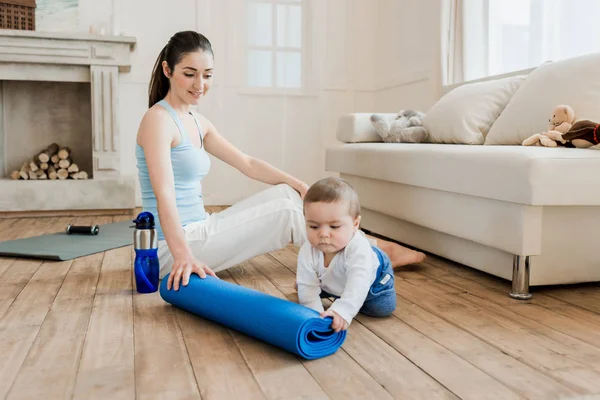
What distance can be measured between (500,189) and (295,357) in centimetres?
98

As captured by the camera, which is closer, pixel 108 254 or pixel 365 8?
pixel 108 254

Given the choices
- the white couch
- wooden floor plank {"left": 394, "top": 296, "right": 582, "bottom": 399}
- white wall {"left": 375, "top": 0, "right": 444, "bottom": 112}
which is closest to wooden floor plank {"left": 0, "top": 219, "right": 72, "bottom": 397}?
wooden floor plank {"left": 394, "top": 296, "right": 582, "bottom": 399}

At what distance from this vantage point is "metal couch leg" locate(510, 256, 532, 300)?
6.43 ft

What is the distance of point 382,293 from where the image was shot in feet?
5.66

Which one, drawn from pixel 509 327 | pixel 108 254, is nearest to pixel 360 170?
pixel 108 254

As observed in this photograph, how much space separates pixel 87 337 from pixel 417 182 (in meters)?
1.51

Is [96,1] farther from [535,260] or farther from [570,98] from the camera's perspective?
[535,260]

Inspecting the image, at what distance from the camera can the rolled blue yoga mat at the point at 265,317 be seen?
1.40m

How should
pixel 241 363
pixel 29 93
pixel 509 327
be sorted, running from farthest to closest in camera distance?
1. pixel 29 93
2. pixel 509 327
3. pixel 241 363

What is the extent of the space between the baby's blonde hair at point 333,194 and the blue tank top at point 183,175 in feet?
2.23

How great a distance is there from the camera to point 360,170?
318 cm

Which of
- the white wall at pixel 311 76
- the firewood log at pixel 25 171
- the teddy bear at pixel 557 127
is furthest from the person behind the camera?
the white wall at pixel 311 76

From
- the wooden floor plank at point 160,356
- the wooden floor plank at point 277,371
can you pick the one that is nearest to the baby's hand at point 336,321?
the wooden floor plank at point 277,371

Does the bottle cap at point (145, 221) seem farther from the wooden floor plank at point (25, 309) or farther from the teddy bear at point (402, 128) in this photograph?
the teddy bear at point (402, 128)
